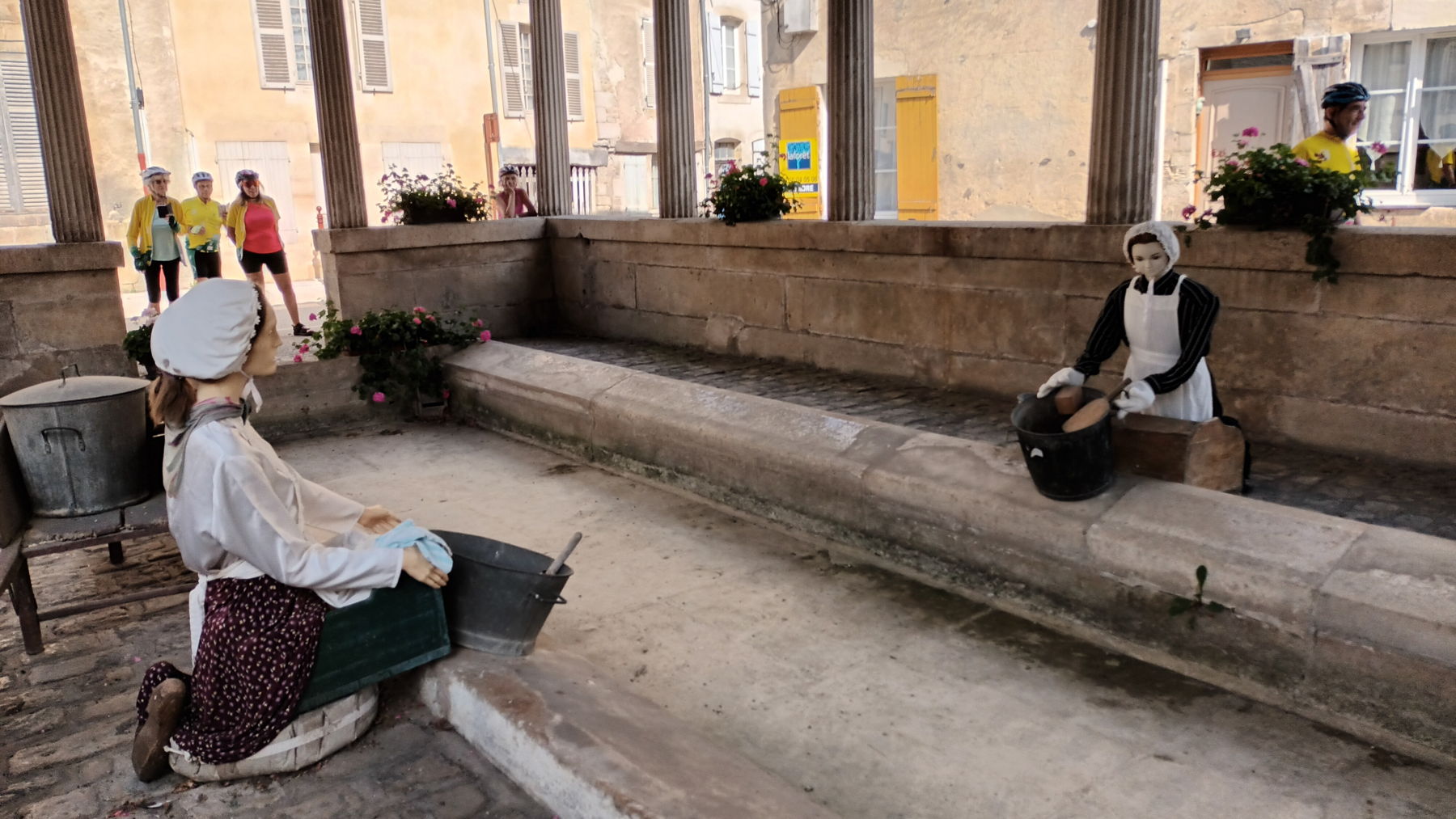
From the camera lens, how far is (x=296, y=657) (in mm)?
2863

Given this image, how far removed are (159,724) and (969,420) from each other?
4.29 metres

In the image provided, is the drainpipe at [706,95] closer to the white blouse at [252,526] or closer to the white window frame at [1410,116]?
the white window frame at [1410,116]

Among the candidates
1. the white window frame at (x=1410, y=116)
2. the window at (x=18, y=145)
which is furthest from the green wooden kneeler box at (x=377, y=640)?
the window at (x=18, y=145)

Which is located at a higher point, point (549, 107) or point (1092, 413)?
point (549, 107)

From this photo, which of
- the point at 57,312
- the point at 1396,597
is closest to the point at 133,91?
the point at 57,312

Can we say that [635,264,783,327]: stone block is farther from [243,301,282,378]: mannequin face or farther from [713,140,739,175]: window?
[713,140,739,175]: window

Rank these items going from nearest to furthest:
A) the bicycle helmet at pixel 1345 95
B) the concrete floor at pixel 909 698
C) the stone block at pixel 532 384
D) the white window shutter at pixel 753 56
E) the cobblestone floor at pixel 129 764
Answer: the cobblestone floor at pixel 129 764, the concrete floor at pixel 909 698, the bicycle helmet at pixel 1345 95, the stone block at pixel 532 384, the white window shutter at pixel 753 56

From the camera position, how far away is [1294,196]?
503 centimetres

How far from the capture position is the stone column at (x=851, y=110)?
712 cm

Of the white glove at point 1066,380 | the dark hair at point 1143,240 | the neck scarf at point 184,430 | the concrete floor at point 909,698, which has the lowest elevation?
the concrete floor at point 909,698

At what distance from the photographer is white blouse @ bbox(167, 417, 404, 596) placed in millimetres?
2658

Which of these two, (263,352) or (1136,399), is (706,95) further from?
(263,352)

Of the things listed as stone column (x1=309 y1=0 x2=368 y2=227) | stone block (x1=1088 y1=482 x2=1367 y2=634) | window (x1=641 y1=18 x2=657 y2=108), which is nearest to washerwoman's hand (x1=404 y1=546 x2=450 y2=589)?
stone block (x1=1088 y1=482 x2=1367 y2=634)

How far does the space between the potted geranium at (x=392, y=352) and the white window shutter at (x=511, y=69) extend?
38.2 feet
